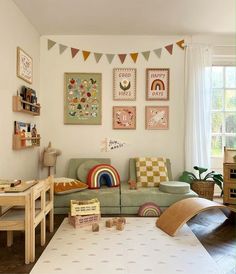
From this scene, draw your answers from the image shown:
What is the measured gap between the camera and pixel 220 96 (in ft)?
13.7

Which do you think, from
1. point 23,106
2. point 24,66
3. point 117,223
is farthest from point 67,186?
point 24,66

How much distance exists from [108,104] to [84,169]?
102 centimetres

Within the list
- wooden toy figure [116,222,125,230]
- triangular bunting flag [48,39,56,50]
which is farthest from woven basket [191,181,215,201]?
triangular bunting flag [48,39,56,50]

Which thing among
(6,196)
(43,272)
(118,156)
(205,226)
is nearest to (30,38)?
(118,156)

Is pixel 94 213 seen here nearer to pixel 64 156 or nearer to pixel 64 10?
pixel 64 156

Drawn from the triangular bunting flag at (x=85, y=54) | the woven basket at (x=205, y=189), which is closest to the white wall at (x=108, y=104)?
Result: the triangular bunting flag at (x=85, y=54)

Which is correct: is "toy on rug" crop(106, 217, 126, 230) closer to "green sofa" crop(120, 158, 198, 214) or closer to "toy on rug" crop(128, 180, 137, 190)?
"green sofa" crop(120, 158, 198, 214)

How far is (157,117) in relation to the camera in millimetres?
4023

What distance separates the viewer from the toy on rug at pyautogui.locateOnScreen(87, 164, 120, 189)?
344 centimetres

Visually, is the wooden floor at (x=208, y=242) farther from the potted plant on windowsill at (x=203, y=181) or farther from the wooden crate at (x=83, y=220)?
the potted plant on windowsill at (x=203, y=181)

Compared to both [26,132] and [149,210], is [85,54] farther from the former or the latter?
[149,210]

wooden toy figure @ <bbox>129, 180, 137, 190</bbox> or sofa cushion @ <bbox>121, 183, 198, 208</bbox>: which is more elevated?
wooden toy figure @ <bbox>129, 180, 137, 190</bbox>

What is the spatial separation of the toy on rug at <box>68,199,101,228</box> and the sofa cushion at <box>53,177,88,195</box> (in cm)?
32

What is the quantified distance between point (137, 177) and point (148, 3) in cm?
213
